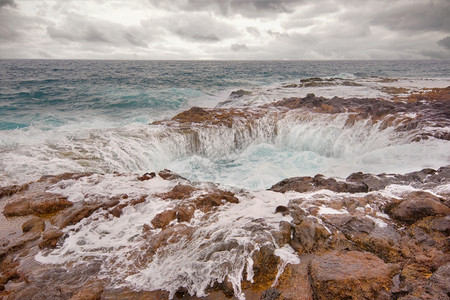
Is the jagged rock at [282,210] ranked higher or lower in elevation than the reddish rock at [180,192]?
higher

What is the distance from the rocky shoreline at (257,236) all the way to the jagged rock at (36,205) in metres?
0.03

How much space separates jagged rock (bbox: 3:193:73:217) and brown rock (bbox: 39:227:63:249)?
1.28 metres

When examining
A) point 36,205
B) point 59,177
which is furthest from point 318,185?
point 59,177

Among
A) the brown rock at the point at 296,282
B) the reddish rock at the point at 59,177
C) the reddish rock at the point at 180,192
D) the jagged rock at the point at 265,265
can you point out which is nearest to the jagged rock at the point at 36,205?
the reddish rock at the point at 59,177

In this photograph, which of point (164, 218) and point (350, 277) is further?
point (164, 218)

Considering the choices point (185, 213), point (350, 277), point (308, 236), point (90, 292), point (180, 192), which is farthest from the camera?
point (180, 192)

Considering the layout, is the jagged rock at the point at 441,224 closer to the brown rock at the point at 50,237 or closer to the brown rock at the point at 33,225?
the brown rock at the point at 50,237

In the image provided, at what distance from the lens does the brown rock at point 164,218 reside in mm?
6250

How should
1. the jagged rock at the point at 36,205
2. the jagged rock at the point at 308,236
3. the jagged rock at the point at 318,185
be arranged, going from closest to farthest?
the jagged rock at the point at 308,236, the jagged rock at the point at 36,205, the jagged rock at the point at 318,185

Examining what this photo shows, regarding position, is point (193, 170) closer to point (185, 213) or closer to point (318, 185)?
point (185, 213)

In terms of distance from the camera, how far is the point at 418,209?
222 inches

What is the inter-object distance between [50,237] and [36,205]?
1.87 m

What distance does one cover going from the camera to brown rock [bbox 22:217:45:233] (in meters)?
6.08

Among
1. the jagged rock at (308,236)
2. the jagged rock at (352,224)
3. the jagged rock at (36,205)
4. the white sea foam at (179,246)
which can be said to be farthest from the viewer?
the jagged rock at (36,205)
